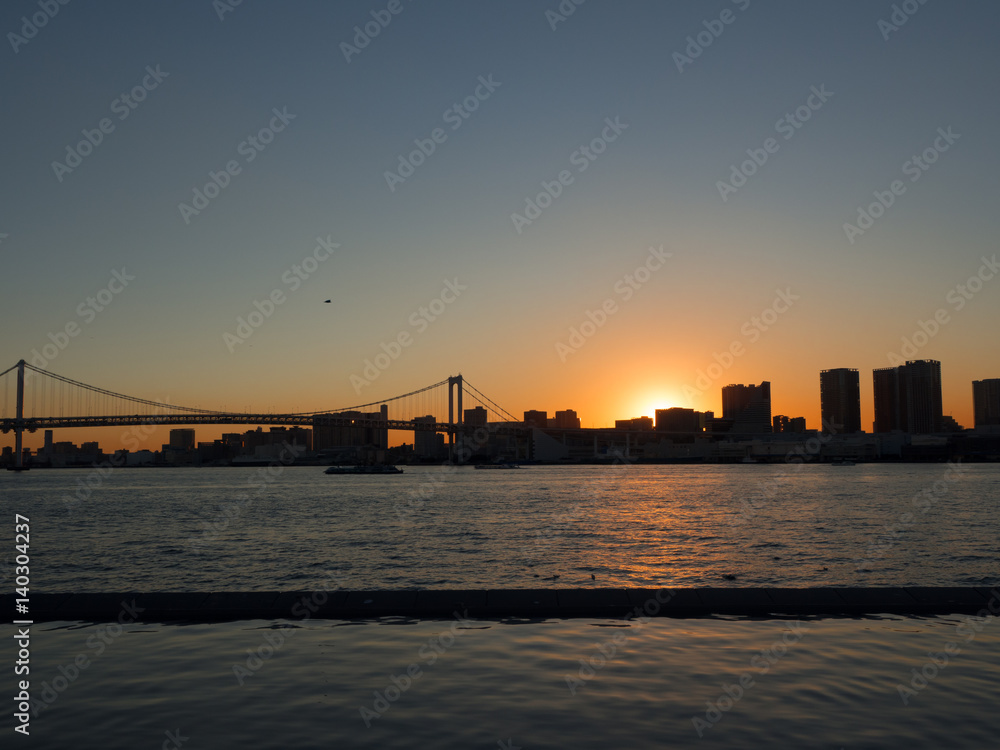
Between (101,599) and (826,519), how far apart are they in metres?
30.4

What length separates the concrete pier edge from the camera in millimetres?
12133

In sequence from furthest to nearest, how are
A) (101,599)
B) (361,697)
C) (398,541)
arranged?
(398,541), (101,599), (361,697)

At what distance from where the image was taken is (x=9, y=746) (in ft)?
22.2

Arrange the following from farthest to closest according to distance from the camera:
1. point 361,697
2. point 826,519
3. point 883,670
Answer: point 826,519 → point 883,670 → point 361,697

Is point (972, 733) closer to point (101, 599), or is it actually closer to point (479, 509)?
point (101, 599)

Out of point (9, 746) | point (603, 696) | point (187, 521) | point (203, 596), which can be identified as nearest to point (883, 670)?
point (603, 696)

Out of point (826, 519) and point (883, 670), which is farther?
point (826, 519)

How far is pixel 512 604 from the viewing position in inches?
488

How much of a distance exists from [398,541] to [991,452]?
203 meters

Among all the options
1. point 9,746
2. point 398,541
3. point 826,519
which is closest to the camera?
point 9,746

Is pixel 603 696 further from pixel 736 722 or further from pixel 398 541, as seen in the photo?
pixel 398 541

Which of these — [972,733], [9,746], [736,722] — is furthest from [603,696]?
[9,746]

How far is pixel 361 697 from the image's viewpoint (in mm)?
8203

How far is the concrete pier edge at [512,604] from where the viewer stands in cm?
1213
